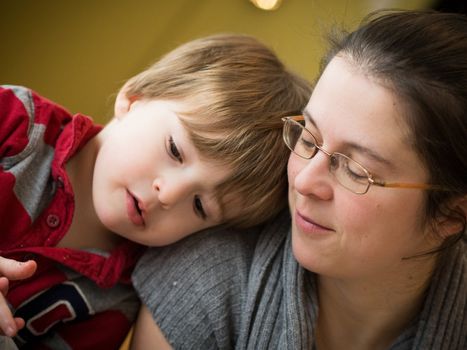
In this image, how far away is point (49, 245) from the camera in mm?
941

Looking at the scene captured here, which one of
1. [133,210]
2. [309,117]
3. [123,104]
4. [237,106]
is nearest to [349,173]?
[309,117]

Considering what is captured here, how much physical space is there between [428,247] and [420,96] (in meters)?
0.30

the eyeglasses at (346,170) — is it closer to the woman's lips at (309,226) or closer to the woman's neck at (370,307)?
the woman's lips at (309,226)

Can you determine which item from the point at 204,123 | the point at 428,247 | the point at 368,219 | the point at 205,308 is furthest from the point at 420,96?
the point at 205,308

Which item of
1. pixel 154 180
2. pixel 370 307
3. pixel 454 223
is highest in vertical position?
pixel 154 180

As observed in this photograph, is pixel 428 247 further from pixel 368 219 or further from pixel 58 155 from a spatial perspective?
pixel 58 155

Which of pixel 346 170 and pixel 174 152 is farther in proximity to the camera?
pixel 174 152

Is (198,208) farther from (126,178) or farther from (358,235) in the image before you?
(358,235)

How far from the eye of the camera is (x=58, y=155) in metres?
0.99

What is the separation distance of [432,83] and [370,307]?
0.47m

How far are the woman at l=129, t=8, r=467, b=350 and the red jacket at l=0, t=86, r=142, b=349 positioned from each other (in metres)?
0.08

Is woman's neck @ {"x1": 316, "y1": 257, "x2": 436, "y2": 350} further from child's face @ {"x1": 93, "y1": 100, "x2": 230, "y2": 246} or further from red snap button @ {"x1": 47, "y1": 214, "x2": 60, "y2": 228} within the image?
red snap button @ {"x1": 47, "y1": 214, "x2": 60, "y2": 228}

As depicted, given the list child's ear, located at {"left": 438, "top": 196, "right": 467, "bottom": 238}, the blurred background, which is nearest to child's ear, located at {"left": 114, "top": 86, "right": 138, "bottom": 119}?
the blurred background

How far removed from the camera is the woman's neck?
91 centimetres
